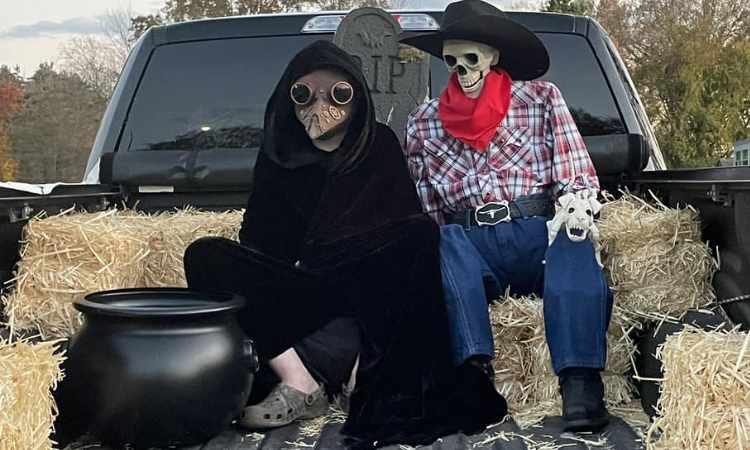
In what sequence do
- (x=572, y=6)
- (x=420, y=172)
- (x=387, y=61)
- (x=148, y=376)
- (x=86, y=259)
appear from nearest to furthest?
(x=148, y=376)
(x=86, y=259)
(x=420, y=172)
(x=387, y=61)
(x=572, y=6)

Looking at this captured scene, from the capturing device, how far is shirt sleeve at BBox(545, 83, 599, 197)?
326cm

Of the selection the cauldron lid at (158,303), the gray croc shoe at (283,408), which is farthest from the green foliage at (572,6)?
the cauldron lid at (158,303)

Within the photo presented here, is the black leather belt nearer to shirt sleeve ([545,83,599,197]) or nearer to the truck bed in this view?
shirt sleeve ([545,83,599,197])

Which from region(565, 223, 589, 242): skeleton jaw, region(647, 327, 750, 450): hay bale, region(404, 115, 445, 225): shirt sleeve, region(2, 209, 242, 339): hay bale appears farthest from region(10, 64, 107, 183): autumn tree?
region(647, 327, 750, 450): hay bale

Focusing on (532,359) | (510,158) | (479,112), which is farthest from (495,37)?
(532,359)

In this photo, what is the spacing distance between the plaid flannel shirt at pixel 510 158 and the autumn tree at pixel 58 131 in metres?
25.9

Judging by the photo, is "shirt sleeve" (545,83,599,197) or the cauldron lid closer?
the cauldron lid

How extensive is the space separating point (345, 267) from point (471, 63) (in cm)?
97

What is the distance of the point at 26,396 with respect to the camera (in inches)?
84.6

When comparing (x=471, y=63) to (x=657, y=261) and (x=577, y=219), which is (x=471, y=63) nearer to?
(x=577, y=219)

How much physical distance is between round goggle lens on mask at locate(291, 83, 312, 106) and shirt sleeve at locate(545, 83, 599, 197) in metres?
0.89

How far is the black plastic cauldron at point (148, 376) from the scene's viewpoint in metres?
2.46

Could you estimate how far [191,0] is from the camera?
96.9 feet

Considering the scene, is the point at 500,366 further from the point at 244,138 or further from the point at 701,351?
the point at 244,138
